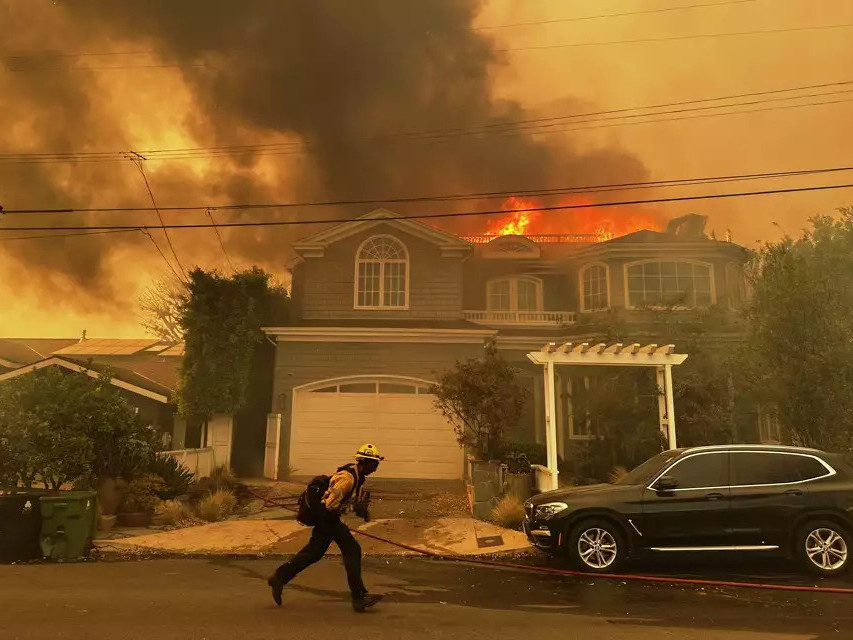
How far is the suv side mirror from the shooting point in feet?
23.5

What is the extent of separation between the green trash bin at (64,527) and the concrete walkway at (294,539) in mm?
441

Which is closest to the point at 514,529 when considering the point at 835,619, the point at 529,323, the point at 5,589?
the point at 835,619

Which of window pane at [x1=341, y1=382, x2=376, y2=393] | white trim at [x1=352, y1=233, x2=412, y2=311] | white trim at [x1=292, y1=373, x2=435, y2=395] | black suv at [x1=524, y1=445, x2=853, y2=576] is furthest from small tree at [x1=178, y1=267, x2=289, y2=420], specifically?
black suv at [x1=524, y1=445, x2=853, y2=576]

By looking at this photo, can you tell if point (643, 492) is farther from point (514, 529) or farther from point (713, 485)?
point (514, 529)

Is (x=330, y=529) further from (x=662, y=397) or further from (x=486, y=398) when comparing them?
(x=662, y=397)

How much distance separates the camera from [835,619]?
17.6 feet

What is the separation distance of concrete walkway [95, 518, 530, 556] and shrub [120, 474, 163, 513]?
0.94m

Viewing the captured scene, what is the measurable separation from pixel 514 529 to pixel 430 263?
949 cm

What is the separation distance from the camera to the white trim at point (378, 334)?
1590 cm

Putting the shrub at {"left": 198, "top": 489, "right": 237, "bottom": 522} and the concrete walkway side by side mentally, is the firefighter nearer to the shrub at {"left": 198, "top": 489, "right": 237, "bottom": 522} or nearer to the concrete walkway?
the concrete walkway

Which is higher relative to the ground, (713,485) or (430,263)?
(430,263)

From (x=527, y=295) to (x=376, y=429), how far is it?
7.72m

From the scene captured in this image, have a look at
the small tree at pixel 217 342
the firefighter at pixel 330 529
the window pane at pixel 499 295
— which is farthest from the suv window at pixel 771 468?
the window pane at pixel 499 295

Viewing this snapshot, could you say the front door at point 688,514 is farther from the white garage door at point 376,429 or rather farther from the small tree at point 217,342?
the small tree at point 217,342
